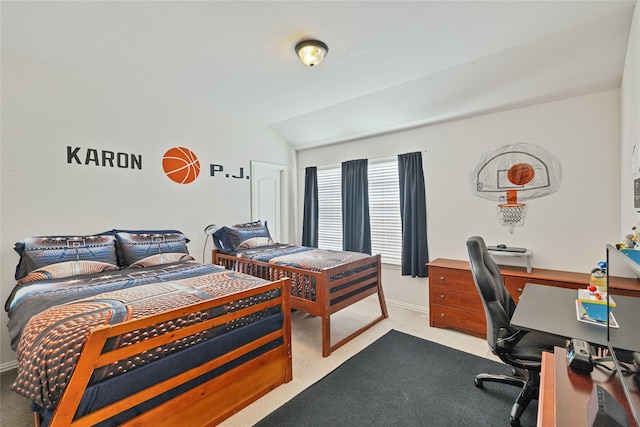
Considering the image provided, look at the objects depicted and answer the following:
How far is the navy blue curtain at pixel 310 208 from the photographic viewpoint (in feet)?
15.9

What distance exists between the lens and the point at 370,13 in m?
2.00

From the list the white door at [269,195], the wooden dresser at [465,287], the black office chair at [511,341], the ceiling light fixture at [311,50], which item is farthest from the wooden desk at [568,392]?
the white door at [269,195]

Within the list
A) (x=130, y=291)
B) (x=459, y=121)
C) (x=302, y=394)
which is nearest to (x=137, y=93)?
(x=130, y=291)

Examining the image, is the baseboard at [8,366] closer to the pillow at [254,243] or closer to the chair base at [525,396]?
the pillow at [254,243]

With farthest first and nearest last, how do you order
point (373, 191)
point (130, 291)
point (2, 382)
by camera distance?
point (373, 191)
point (2, 382)
point (130, 291)

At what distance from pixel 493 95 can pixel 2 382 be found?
5.03 metres

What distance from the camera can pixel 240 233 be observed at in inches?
152

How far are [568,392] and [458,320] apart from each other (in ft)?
7.05

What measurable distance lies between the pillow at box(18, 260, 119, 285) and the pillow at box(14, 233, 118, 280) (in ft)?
0.15

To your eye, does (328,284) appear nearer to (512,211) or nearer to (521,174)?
(512,211)

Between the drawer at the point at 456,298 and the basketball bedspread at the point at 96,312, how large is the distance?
190cm

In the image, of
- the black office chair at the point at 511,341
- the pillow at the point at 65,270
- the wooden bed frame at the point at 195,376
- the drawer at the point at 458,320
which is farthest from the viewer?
the drawer at the point at 458,320

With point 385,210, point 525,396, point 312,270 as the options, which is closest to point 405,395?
point 525,396

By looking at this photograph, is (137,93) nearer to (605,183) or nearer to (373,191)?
(373,191)
